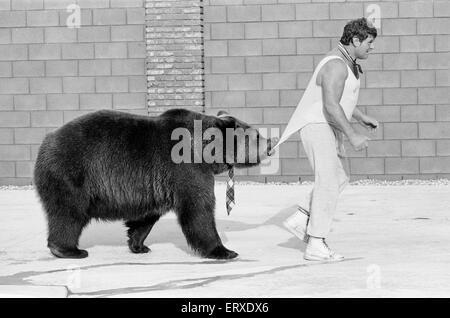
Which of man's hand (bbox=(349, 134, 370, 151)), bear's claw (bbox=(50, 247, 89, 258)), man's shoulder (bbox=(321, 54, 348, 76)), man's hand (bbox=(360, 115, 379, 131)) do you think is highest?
man's shoulder (bbox=(321, 54, 348, 76))

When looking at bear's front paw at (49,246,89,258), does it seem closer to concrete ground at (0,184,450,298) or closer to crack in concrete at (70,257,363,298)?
concrete ground at (0,184,450,298)

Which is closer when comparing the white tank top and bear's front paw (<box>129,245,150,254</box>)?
the white tank top

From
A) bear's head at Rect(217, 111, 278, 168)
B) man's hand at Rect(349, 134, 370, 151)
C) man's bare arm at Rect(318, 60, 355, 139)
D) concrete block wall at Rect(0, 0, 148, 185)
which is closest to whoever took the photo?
man's hand at Rect(349, 134, 370, 151)

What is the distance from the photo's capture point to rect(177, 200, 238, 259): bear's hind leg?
7.62 meters

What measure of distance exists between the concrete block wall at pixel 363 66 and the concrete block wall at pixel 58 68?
3.96 feet

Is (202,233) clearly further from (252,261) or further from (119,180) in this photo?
(119,180)

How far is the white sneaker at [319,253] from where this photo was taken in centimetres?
743

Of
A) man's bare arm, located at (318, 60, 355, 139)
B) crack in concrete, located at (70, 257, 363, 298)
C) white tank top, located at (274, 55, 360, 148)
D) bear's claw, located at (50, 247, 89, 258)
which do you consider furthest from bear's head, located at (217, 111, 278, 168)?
bear's claw, located at (50, 247, 89, 258)

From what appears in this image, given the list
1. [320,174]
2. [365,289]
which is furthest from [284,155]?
[365,289]

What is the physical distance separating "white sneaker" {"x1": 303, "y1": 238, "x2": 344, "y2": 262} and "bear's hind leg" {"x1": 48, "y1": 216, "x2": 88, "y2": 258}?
179cm

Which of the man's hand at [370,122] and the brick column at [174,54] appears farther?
the brick column at [174,54]

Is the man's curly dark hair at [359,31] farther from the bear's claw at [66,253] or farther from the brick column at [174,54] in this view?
the brick column at [174,54]

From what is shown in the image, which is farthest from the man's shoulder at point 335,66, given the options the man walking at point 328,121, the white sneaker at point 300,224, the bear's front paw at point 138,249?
the bear's front paw at point 138,249
